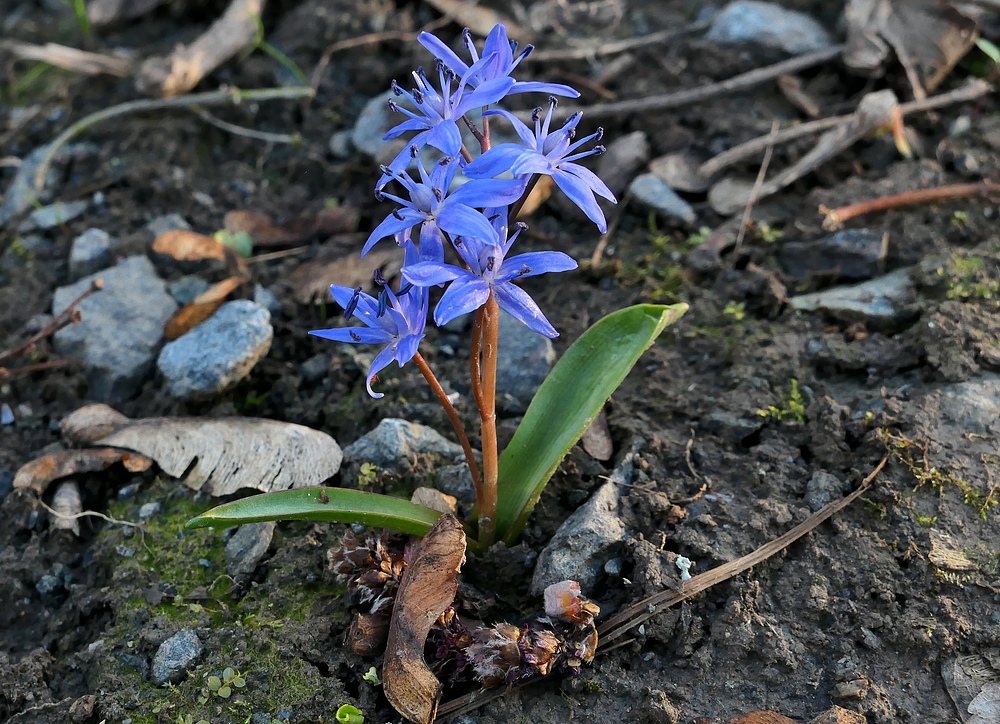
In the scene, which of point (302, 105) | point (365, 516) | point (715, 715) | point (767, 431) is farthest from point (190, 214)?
point (715, 715)

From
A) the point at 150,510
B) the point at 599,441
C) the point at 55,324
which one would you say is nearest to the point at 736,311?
the point at 599,441

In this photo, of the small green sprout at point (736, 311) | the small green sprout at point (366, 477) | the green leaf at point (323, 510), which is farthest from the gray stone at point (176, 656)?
the small green sprout at point (736, 311)

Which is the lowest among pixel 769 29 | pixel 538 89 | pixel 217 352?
pixel 217 352

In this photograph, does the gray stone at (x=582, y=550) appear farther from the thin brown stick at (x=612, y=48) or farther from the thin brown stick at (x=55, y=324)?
the thin brown stick at (x=612, y=48)

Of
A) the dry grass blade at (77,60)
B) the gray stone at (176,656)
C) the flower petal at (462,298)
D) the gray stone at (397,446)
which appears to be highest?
the flower petal at (462,298)

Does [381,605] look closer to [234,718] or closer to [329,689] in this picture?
[329,689]

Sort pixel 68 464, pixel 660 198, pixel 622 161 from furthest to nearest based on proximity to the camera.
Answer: pixel 622 161 → pixel 660 198 → pixel 68 464

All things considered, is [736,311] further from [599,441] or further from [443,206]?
[443,206]
